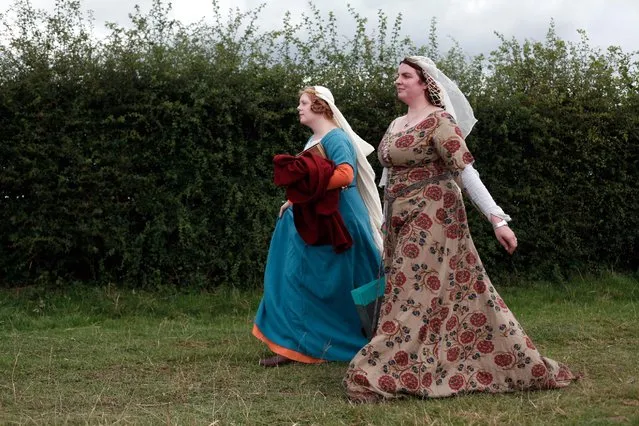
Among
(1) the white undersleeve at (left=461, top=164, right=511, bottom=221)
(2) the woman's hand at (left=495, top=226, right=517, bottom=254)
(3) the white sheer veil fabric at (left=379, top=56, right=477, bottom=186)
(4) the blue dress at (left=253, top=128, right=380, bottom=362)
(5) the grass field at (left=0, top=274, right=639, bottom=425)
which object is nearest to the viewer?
(5) the grass field at (left=0, top=274, right=639, bottom=425)

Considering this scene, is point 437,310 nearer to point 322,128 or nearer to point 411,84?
point 411,84

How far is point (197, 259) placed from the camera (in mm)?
8742

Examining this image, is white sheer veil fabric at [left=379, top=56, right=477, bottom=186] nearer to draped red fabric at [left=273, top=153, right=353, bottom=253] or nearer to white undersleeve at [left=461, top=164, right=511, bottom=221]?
white undersleeve at [left=461, top=164, right=511, bottom=221]

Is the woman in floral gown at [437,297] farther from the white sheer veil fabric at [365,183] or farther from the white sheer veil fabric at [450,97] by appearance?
the white sheer veil fabric at [365,183]

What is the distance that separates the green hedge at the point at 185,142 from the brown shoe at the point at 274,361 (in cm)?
281

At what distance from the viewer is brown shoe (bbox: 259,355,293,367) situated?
19.3ft

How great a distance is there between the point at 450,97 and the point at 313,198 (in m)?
1.05

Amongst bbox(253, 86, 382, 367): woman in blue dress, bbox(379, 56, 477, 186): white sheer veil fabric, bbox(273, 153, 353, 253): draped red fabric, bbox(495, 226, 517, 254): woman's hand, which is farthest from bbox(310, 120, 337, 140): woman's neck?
bbox(495, 226, 517, 254): woman's hand

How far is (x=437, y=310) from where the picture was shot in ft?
16.2

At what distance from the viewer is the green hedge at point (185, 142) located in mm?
8359

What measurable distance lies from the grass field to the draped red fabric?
2.70ft

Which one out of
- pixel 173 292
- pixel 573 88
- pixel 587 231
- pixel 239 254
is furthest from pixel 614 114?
pixel 173 292

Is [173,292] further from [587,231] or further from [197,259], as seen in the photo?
[587,231]

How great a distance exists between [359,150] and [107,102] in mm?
3331
